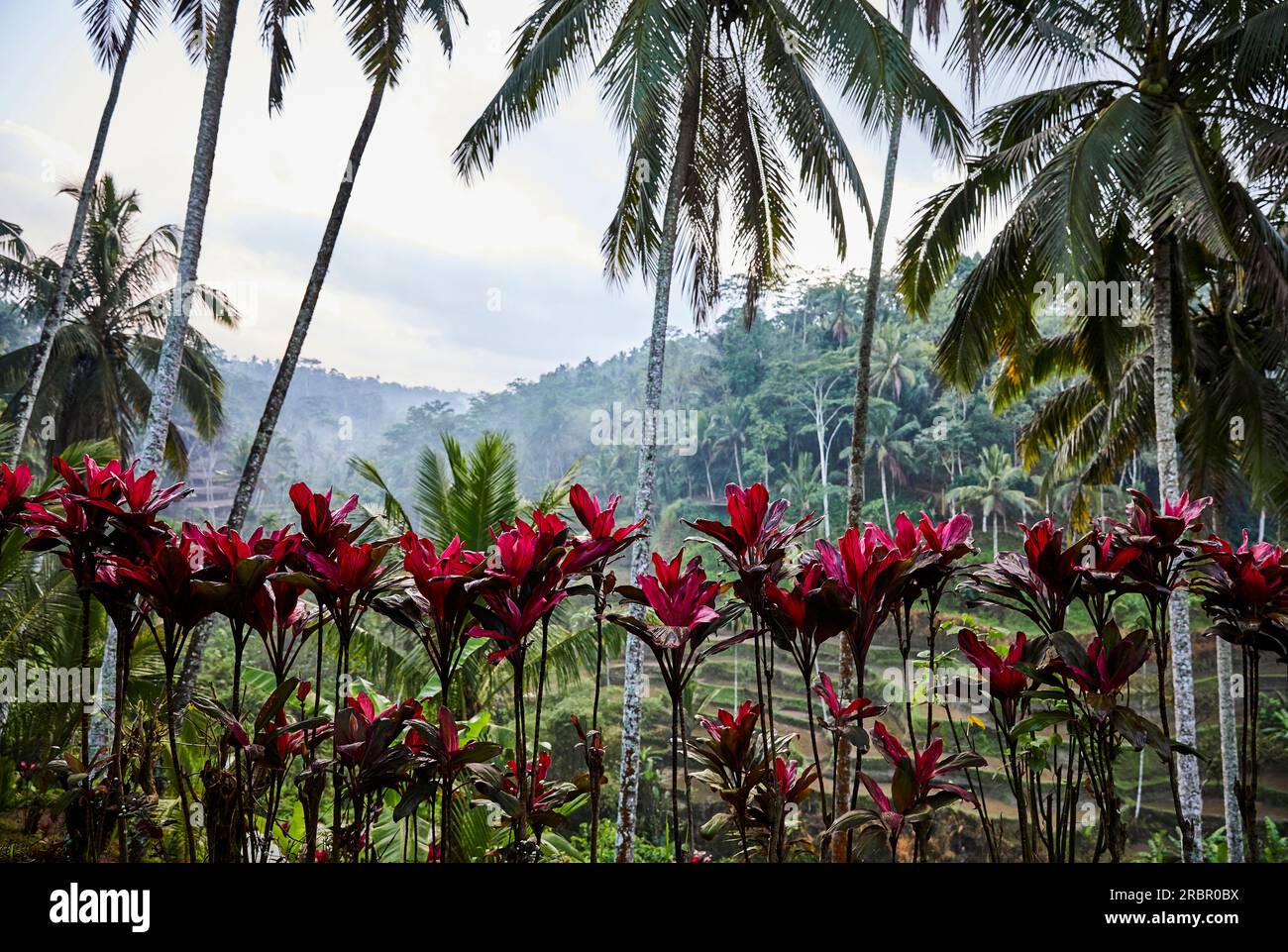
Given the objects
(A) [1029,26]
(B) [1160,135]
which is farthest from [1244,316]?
(A) [1029,26]

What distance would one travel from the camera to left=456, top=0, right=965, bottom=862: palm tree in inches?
211

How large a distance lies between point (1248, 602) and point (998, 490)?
2855cm

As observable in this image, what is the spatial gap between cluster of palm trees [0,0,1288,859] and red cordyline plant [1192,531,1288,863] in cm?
356

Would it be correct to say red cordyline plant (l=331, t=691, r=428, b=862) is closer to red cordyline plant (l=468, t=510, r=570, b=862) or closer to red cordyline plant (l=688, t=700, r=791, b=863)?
red cordyline plant (l=468, t=510, r=570, b=862)

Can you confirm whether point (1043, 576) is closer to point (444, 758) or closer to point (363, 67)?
point (444, 758)

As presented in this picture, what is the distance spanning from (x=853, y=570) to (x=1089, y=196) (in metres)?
5.45

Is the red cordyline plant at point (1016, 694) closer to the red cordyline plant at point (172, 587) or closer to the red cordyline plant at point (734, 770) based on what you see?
the red cordyline plant at point (734, 770)

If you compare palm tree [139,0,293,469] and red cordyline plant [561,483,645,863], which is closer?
red cordyline plant [561,483,645,863]

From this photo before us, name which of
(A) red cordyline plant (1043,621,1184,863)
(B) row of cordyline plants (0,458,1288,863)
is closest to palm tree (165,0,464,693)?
(B) row of cordyline plants (0,458,1288,863)

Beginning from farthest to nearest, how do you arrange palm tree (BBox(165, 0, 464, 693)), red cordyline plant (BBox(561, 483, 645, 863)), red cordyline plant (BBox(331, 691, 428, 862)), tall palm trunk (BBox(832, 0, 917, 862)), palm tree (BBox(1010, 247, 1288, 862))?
1. palm tree (BBox(1010, 247, 1288, 862))
2. tall palm trunk (BBox(832, 0, 917, 862))
3. palm tree (BBox(165, 0, 464, 693))
4. red cordyline plant (BBox(561, 483, 645, 863))
5. red cordyline plant (BBox(331, 691, 428, 862))

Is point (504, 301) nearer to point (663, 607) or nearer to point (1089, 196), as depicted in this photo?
point (1089, 196)

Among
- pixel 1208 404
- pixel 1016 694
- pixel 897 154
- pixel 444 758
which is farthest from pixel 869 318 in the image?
pixel 444 758

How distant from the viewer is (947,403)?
32.1 meters

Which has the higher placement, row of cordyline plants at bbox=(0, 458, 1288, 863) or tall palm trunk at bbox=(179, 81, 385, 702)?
tall palm trunk at bbox=(179, 81, 385, 702)
